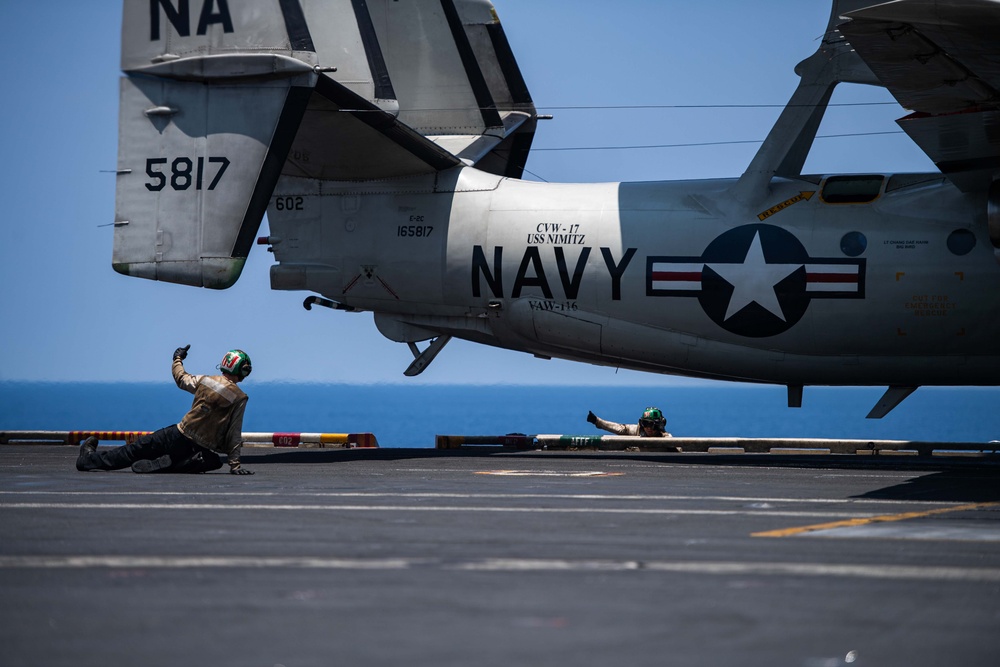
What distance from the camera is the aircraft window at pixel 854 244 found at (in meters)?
18.0

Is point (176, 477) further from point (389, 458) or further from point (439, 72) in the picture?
point (439, 72)

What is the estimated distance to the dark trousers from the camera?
1564 centimetres

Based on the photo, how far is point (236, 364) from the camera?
15.9 m

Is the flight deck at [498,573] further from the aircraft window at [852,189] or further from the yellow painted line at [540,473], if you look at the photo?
the aircraft window at [852,189]

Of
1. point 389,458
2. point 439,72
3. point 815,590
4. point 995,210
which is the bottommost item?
point 389,458

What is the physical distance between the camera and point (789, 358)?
1877 cm

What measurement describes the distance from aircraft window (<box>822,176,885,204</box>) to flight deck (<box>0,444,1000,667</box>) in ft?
19.3

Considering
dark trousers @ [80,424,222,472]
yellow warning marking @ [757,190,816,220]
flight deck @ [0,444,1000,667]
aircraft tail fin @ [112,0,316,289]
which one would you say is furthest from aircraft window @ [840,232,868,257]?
dark trousers @ [80,424,222,472]

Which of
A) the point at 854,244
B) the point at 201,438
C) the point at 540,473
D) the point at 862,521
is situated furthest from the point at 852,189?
the point at 201,438

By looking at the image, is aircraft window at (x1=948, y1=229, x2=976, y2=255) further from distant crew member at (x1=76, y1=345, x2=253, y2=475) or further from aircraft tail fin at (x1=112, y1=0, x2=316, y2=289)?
distant crew member at (x1=76, y1=345, x2=253, y2=475)

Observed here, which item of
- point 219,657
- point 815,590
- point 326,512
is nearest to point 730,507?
point 326,512

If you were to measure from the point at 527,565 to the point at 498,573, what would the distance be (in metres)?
0.38

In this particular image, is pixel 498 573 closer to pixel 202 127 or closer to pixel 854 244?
pixel 854 244

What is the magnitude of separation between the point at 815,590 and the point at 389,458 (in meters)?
13.4
